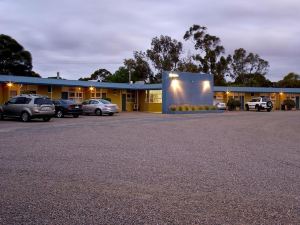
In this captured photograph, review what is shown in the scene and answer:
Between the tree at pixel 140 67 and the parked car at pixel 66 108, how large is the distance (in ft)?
146

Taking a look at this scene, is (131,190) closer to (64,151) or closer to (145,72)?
(64,151)

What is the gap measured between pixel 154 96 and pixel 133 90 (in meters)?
3.51

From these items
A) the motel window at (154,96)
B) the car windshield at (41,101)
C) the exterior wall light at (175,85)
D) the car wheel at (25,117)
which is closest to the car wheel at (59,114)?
the car windshield at (41,101)

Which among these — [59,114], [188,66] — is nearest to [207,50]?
[188,66]

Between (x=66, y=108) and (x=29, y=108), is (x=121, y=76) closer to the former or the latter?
(x=66, y=108)

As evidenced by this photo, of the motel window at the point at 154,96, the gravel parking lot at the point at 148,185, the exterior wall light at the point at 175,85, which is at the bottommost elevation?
the gravel parking lot at the point at 148,185

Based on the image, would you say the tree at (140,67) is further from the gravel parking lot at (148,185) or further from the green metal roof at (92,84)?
the gravel parking lot at (148,185)

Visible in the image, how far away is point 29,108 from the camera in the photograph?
24297 mm

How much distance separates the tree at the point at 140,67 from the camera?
74375mm

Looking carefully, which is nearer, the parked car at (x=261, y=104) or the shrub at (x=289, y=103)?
the parked car at (x=261, y=104)

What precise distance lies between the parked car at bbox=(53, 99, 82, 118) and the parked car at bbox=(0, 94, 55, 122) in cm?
473

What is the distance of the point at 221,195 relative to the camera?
20.0 feet

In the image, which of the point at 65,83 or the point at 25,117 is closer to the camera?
the point at 25,117

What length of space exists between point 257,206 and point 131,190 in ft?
6.57
